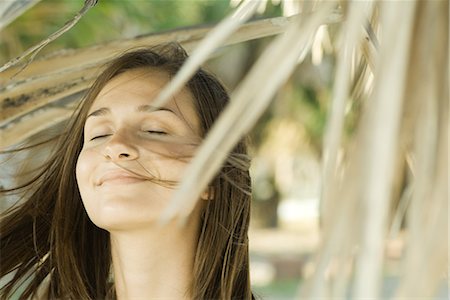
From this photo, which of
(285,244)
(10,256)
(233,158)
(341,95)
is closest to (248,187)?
(233,158)

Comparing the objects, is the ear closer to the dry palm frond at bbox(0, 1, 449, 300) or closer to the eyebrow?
the eyebrow

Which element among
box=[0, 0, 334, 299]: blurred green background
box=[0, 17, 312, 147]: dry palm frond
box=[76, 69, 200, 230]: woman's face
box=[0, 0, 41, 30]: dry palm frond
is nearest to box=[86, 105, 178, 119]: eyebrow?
box=[76, 69, 200, 230]: woman's face

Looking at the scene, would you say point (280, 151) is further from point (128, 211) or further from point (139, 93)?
point (128, 211)

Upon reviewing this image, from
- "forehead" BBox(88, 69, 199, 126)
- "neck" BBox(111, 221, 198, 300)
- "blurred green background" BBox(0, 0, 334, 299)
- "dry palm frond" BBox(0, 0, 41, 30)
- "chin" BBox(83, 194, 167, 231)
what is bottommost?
"neck" BBox(111, 221, 198, 300)

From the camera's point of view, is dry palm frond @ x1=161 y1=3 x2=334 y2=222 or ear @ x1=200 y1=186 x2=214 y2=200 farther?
ear @ x1=200 y1=186 x2=214 y2=200

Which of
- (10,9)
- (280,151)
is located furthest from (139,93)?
(280,151)

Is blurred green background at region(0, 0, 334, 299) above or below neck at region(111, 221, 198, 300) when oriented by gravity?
above

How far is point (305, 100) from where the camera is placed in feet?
29.3

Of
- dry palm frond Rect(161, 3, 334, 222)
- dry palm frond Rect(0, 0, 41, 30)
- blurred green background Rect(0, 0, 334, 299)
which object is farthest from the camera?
blurred green background Rect(0, 0, 334, 299)

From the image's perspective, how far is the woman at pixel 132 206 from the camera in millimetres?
1489

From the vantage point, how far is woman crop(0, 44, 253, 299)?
149cm

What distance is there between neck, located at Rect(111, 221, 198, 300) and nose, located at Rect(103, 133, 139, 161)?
0.47 feet

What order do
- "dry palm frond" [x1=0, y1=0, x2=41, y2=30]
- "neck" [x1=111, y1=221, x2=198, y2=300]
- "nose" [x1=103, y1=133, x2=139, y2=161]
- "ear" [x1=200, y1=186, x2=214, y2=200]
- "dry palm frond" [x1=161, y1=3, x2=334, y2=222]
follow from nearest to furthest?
"dry palm frond" [x1=161, y1=3, x2=334, y2=222]
"dry palm frond" [x1=0, y1=0, x2=41, y2=30]
"nose" [x1=103, y1=133, x2=139, y2=161]
"neck" [x1=111, y1=221, x2=198, y2=300]
"ear" [x1=200, y1=186, x2=214, y2=200]

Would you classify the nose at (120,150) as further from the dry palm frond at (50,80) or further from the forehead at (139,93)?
the dry palm frond at (50,80)
